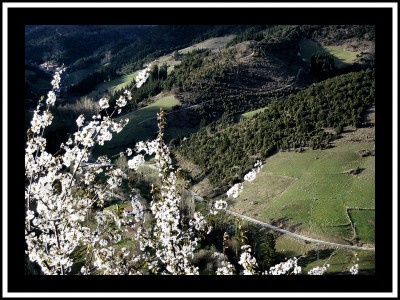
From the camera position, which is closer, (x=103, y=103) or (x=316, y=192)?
(x=103, y=103)

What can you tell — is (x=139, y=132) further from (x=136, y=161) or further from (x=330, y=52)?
(x=136, y=161)

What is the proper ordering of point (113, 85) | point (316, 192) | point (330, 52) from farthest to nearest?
point (113, 85)
point (330, 52)
point (316, 192)

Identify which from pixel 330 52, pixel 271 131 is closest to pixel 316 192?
pixel 271 131

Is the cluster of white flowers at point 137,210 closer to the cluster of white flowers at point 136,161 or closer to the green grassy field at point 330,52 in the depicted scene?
the cluster of white flowers at point 136,161

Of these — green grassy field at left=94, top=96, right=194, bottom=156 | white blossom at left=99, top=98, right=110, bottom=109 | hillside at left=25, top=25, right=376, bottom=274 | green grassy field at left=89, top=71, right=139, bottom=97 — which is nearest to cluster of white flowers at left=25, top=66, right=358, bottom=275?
white blossom at left=99, top=98, right=110, bottom=109
